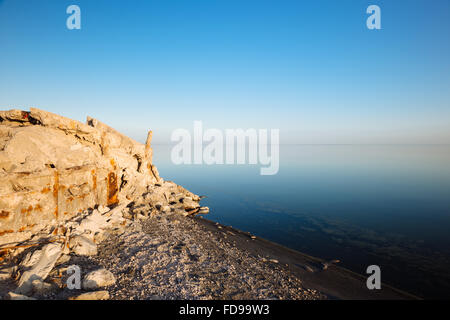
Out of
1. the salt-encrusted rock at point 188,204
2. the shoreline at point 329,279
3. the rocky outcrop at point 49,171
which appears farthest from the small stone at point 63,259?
the salt-encrusted rock at point 188,204

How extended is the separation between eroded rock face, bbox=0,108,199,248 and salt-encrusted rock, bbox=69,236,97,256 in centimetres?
231

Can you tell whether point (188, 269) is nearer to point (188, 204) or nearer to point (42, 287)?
point (42, 287)

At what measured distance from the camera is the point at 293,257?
16.8 meters

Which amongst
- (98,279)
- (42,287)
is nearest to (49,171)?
(42,287)

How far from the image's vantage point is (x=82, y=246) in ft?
41.1

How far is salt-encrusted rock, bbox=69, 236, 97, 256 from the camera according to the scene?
1227 cm

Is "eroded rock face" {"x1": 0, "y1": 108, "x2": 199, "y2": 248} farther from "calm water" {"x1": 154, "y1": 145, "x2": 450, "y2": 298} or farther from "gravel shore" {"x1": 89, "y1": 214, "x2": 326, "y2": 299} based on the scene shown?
"calm water" {"x1": 154, "y1": 145, "x2": 450, "y2": 298}

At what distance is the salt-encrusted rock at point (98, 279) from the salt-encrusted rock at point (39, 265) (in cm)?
195

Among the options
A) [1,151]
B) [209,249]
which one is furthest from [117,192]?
[209,249]

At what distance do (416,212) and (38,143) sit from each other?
45.4 metres

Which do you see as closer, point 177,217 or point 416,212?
point 177,217

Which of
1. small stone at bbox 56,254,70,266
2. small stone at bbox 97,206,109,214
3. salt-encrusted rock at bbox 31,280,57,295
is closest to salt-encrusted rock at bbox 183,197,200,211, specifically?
small stone at bbox 97,206,109,214

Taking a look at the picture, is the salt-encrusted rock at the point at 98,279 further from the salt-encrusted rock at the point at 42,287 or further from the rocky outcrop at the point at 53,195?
the rocky outcrop at the point at 53,195
